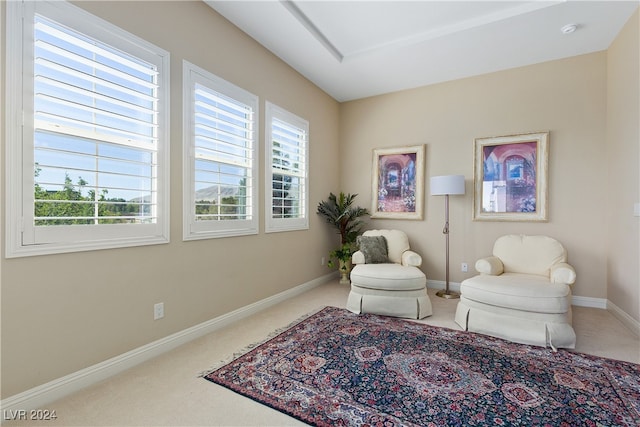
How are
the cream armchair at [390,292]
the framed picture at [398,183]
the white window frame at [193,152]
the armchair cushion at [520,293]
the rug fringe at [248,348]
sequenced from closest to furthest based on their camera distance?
the rug fringe at [248,348] < the armchair cushion at [520,293] < the white window frame at [193,152] < the cream armchair at [390,292] < the framed picture at [398,183]

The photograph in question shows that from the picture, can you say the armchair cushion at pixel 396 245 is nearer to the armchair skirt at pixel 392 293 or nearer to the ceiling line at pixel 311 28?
the armchair skirt at pixel 392 293

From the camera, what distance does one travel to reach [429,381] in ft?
6.47

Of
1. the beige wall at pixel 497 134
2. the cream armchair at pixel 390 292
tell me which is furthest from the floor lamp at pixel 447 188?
the cream armchair at pixel 390 292

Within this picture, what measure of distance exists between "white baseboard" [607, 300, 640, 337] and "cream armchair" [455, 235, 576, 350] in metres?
0.71

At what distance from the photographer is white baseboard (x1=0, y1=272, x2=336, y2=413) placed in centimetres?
167

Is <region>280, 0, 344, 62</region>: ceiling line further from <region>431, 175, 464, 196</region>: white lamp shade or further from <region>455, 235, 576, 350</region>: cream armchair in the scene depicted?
<region>455, 235, 576, 350</region>: cream armchair

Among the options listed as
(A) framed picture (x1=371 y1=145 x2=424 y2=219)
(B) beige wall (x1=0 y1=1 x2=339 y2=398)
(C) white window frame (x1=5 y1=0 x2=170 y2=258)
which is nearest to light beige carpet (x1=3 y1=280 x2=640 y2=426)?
(B) beige wall (x1=0 y1=1 x2=339 y2=398)

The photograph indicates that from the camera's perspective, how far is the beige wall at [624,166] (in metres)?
2.78

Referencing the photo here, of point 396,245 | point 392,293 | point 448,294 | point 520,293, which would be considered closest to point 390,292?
point 392,293

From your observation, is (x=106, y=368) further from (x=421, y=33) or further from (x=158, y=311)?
(x=421, y=33)

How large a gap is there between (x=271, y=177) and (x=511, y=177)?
3.06m

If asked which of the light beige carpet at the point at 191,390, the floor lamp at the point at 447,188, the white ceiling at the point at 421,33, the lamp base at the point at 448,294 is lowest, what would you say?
the light beige carpet at the point at 191,390

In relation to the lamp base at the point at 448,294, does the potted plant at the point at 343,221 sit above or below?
above

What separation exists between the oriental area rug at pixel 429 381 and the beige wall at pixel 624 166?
1217 millimetres
